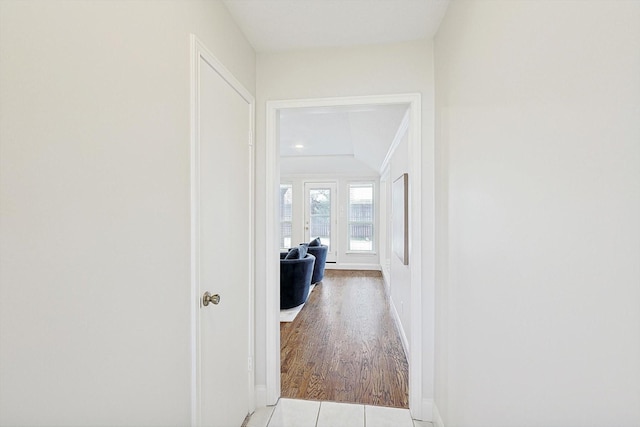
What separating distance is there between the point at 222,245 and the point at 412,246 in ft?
3.82

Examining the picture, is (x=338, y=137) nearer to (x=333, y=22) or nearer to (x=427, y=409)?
(x=333, y=22)

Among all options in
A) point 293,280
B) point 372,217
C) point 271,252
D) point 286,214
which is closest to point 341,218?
point 372,217

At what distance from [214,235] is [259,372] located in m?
1.12

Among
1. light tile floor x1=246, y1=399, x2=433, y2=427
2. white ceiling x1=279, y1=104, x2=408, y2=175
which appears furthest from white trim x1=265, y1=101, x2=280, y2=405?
white ceiling x1=279, y1=104, x2=408, y2=175

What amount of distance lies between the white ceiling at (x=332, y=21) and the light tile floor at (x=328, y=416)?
7.82ft

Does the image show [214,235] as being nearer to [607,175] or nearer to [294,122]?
[607,175]

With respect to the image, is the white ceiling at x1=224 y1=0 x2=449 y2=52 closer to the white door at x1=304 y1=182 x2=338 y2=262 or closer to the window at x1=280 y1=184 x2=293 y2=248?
the white door at x1=304 y1=182 x2=338 y2=262

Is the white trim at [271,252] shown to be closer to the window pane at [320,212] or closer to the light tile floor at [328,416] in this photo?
the light tile floor at [328,416]

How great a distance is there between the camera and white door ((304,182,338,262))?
718 centimetres

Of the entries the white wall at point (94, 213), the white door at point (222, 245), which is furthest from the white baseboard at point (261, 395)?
the white wall at point (94, 213)

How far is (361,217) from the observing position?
23.5 feet

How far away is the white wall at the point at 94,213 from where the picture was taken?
2.13ft

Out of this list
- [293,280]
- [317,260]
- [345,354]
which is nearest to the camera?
[345,354]

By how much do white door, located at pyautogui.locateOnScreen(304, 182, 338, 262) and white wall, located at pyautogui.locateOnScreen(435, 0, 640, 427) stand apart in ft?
18.9
